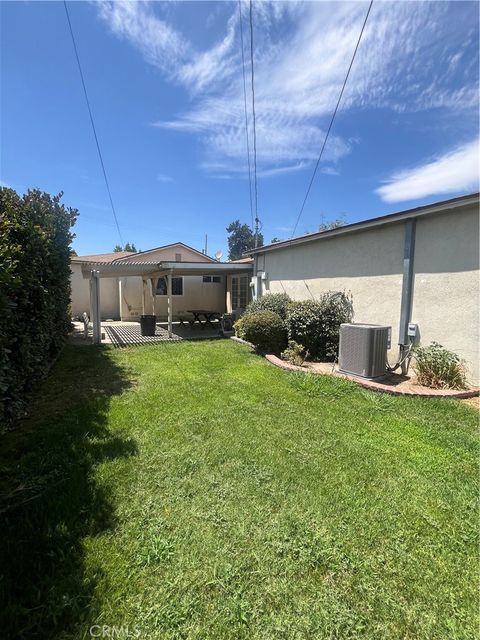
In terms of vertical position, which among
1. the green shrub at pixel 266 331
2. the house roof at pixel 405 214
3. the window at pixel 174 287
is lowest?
the green shrub at pixel 266 331

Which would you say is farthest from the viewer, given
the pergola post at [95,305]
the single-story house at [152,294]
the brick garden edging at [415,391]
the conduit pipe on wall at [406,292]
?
the single-story house at [152,294]

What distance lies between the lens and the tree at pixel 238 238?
54.8 m

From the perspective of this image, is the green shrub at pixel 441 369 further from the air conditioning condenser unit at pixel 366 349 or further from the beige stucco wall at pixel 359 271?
the beige stucco wall at pixel 359 271

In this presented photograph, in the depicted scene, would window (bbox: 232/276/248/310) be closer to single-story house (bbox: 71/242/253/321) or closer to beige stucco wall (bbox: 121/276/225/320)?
single-story house (bbox: 71/242/253/321)

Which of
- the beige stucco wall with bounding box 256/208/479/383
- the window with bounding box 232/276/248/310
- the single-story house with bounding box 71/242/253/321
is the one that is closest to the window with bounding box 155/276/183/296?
the single-story house with bounding box 71/242/253/321

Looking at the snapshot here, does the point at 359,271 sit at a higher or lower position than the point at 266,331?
higher

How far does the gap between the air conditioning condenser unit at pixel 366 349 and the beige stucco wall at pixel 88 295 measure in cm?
1498

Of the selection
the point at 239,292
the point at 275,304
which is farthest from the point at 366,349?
the point at 239,292

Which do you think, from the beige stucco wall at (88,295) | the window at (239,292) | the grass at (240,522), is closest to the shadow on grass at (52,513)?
the grass at (240,522)

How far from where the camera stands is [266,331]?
829 cm

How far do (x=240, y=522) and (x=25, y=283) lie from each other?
3576 mm

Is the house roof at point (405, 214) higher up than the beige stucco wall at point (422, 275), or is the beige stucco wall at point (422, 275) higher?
the house roof at point (405, 214)

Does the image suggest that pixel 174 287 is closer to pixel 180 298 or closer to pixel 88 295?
pixel 180 298

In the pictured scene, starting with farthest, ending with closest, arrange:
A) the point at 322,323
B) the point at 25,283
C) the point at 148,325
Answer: the point at 148,325 → the point at 322,323 → the point at 25,283
